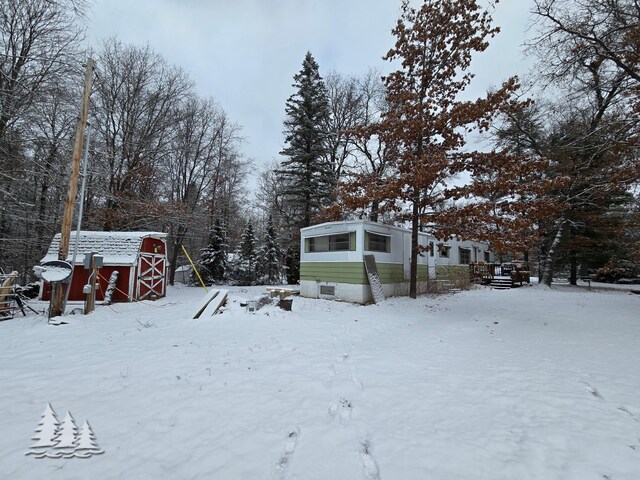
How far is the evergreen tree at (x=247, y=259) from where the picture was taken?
71.1 feet

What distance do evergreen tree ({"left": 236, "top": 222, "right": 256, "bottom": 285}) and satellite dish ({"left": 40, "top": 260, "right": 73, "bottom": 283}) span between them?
45.7 ft

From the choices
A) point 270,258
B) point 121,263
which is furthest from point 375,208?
point 121,263

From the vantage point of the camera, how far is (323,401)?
347 cm

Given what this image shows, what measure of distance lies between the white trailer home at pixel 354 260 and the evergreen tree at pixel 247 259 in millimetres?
8431

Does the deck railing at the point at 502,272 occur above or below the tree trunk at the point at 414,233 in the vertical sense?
below

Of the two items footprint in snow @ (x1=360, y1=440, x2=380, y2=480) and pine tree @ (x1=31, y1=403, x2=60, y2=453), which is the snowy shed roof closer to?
pine tree @ (x1=31, y1=403, x2=60, y2=453)

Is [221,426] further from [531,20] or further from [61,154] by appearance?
[61,154]

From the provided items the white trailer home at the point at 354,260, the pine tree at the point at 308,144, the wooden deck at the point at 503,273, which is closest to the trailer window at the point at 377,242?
the white trailer home at the point at 354,260

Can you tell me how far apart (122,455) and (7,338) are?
571 centimetres

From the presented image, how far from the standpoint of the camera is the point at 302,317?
869cm

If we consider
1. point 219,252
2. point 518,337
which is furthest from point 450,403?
point 219,252

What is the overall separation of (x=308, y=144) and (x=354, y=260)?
10.7 meters

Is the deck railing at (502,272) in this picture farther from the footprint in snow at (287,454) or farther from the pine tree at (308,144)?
the footprint in snow at (287,454)

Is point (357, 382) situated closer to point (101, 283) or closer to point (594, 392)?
point (594, 392)
